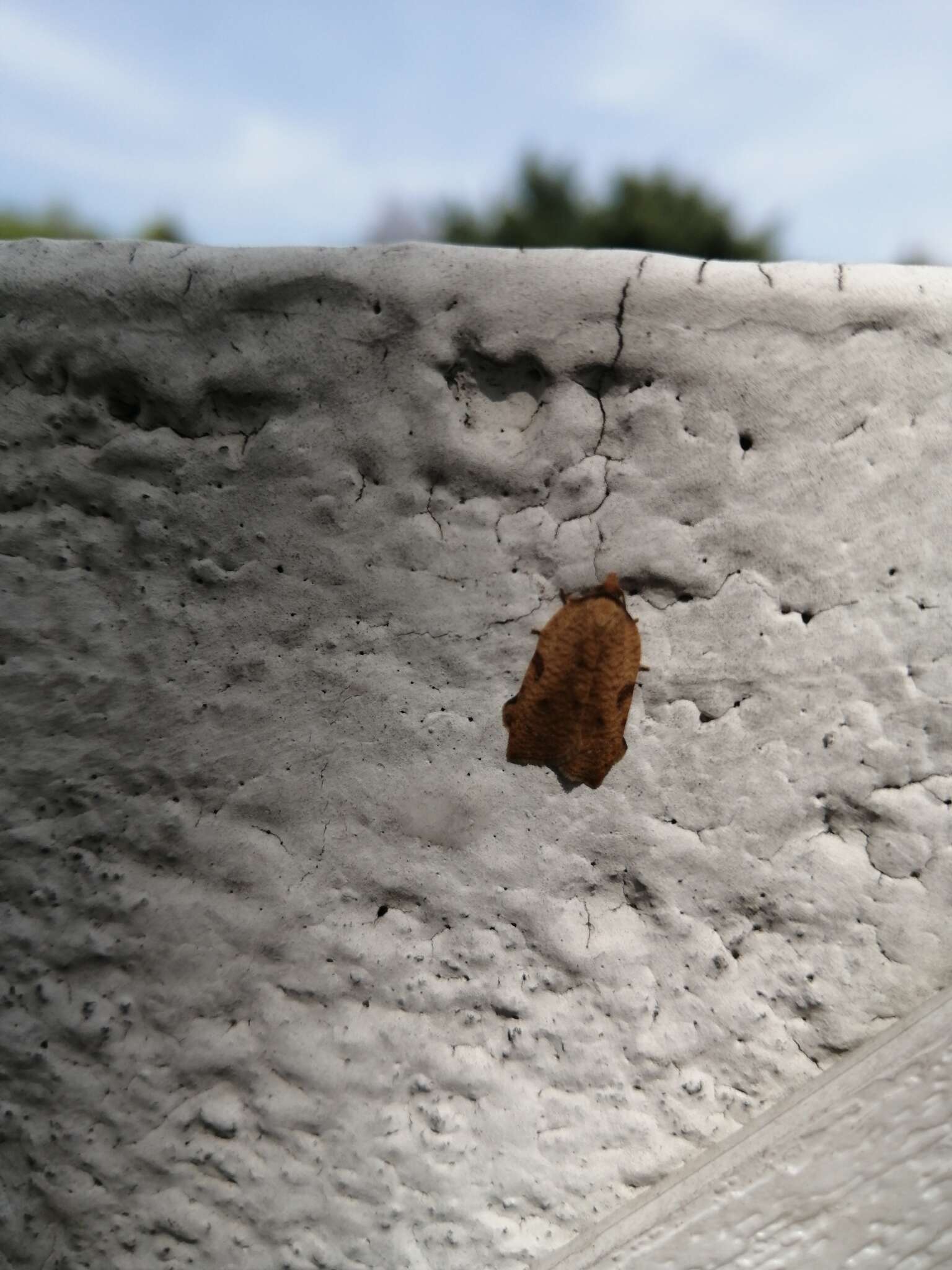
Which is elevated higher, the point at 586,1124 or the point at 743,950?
Result: the point at 743,950

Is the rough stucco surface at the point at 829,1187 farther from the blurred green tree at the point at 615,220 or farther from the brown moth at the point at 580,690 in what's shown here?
the blurred green tree at the point at 615,220

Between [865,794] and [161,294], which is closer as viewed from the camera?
[161,294]

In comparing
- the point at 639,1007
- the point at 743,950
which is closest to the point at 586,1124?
the point at 639,1007

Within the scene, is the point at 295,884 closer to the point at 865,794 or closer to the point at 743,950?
the point at 743,950

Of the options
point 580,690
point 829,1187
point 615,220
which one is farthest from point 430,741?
point 615,220

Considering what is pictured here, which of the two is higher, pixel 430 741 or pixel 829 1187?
pixel 430 741

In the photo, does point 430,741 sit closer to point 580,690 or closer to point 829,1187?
point 580,690

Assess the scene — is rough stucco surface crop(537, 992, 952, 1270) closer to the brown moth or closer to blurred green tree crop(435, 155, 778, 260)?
the brown moth
